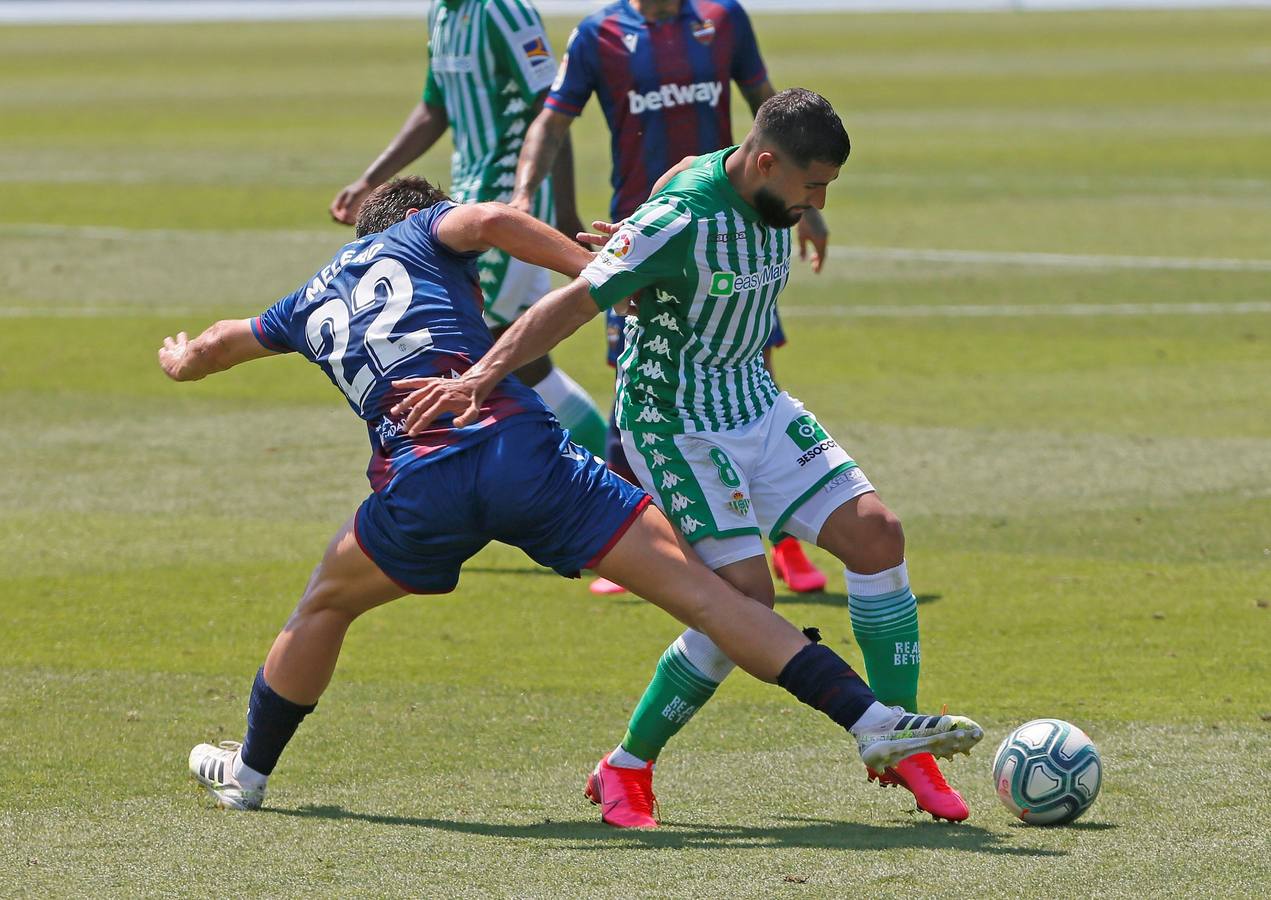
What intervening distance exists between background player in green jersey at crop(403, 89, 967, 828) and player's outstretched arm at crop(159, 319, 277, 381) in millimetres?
1090

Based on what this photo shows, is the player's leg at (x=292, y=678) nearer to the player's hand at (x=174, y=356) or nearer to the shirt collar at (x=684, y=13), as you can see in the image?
the player's hand at (x=174, y=356)

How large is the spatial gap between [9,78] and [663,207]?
42.1m

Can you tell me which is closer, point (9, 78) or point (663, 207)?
point (663, 207)

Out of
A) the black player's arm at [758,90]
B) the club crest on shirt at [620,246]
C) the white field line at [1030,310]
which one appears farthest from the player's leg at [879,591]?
the white field line at [1030,310]

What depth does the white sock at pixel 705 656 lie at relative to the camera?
18.8 feet

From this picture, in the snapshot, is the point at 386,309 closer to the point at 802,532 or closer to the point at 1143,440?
the point at 802,532

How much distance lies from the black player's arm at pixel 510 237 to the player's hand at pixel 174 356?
96cm

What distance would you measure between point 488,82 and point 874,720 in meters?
4.98

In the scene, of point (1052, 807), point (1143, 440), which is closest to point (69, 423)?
point (1143, 440)

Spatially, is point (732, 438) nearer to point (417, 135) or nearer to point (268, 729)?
point (268, 729)

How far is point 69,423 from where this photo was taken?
11.6 metres

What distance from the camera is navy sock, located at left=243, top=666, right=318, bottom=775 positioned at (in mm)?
5719

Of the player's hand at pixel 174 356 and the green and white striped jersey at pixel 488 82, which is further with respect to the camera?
the green and white striped jersey at pixel 488 82

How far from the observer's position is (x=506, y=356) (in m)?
5.30
